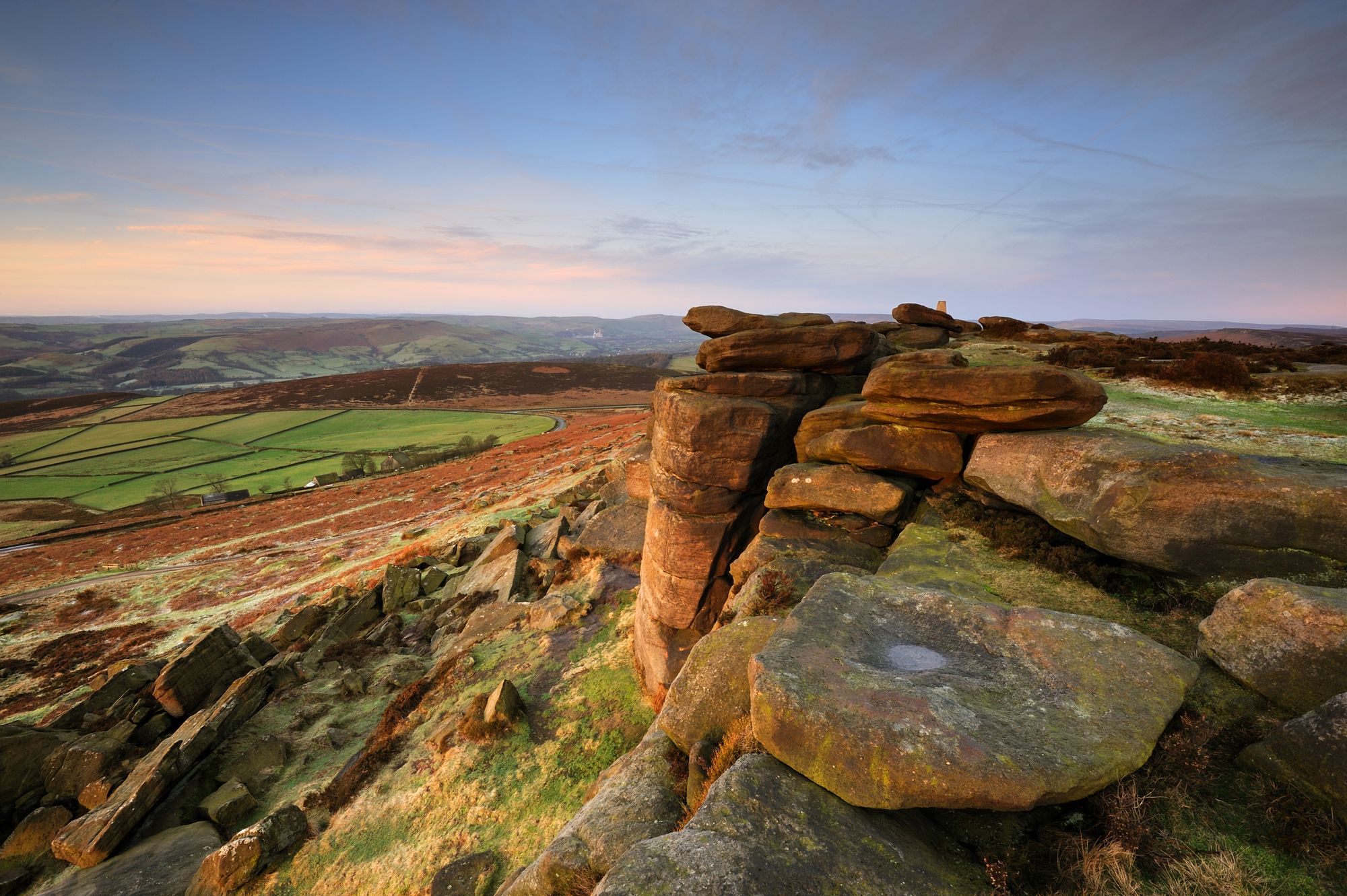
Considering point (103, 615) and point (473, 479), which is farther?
point (473, 479)

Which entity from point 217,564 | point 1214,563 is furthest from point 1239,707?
point 217,564

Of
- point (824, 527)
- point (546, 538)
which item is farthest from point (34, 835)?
point (824, 527)

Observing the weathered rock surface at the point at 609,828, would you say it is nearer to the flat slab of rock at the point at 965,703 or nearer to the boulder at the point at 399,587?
the flat slab of rock at the point at 965,703

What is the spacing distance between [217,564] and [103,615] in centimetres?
922

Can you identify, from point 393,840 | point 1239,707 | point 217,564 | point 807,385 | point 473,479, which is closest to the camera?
point 1239,707

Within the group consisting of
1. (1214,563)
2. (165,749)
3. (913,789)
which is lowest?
(165,749)

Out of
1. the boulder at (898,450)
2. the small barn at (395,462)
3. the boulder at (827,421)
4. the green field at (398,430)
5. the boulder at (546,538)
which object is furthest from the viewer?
the green field at (398,430)

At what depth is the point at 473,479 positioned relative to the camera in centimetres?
6512

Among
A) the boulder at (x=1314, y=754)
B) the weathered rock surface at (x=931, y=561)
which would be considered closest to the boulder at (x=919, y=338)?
the weathered rock surface at (x=931, y=561)

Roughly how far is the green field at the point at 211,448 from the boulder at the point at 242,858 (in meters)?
80.5

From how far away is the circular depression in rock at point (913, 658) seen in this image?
8695mm

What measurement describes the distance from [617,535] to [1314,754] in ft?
83.7

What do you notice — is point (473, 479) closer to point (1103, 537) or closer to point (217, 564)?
point (217, 564)

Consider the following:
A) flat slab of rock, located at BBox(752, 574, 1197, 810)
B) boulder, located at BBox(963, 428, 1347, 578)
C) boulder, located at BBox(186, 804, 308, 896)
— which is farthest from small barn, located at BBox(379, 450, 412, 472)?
boulder, located at BBox(963, 428, 1347, 578)
